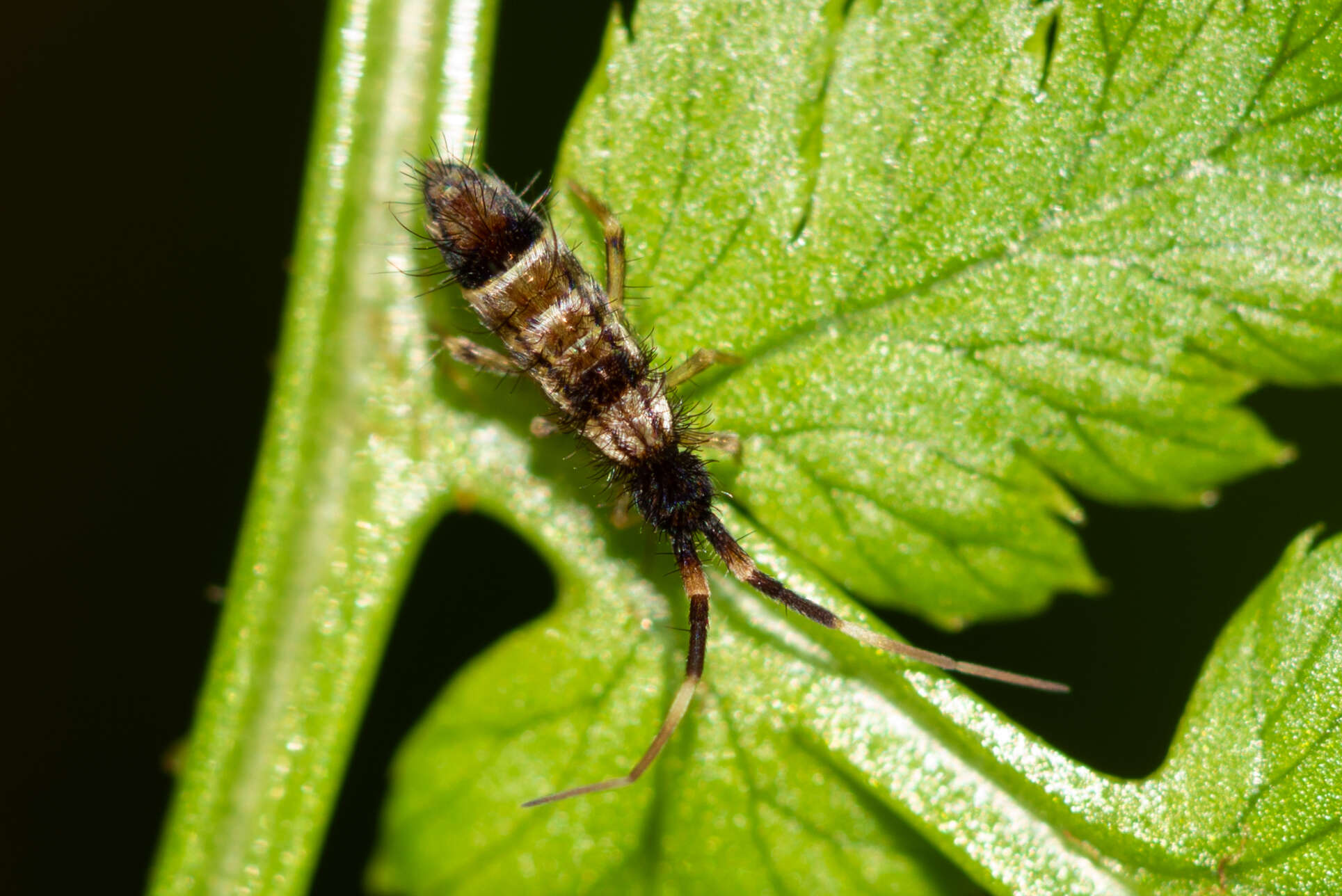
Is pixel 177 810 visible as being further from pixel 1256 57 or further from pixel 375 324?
pixel 1256 57

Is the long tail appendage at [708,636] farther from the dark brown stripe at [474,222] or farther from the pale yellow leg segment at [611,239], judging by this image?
the dark brown stripe at [474,222]

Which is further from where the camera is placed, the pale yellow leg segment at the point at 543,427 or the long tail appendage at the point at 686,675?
the pale yellow leg segment at the point at 543,427

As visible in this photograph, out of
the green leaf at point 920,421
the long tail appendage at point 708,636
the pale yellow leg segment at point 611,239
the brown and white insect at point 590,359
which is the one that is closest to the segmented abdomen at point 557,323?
the brown and white insect at point 590,359

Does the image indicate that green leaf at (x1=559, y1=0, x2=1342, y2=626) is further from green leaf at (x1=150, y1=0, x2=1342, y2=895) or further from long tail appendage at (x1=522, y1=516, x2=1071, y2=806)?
long tail appendage at (x1=522, y1=516, x2=1071, y2=806)

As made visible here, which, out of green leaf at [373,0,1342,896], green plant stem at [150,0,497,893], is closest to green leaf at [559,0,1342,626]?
green leaf at [373,0,1342,896]

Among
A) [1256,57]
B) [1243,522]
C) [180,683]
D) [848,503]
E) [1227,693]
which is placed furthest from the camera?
[180,683]

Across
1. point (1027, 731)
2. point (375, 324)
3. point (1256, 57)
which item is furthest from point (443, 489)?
point (1256, 57)
